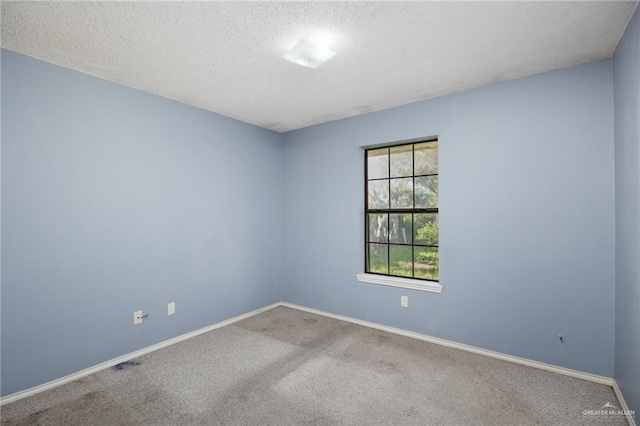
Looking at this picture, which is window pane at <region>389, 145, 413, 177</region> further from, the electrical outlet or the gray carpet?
the electrical outlet

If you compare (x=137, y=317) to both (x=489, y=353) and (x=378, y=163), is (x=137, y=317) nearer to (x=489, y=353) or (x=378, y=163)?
(x=378, y=163)

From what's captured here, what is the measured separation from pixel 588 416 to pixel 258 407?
7.07ft

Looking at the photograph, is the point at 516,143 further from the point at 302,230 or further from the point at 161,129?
the point at 161,129

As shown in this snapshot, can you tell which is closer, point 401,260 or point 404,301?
point 404,301

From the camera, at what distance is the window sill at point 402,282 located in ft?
10.1

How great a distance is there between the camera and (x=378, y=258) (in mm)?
3664

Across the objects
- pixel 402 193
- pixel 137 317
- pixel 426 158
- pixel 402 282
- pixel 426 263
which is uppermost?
pixel 426 158

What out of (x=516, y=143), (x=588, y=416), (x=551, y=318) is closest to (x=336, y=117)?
(x=516, y=143)

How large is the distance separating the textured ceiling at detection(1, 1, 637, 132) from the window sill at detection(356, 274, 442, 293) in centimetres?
197

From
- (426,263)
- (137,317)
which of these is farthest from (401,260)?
(137,317)

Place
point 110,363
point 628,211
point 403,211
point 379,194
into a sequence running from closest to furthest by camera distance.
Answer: point 628,211
point 110,363
point 403,211
point 379,194

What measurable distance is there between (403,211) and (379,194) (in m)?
0.39

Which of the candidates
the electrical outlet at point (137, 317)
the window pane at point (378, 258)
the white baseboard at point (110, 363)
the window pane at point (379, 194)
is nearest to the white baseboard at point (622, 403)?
the window pane at point (378, 258)

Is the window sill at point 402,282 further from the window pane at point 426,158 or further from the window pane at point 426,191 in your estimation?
the window pane at point 426,158
